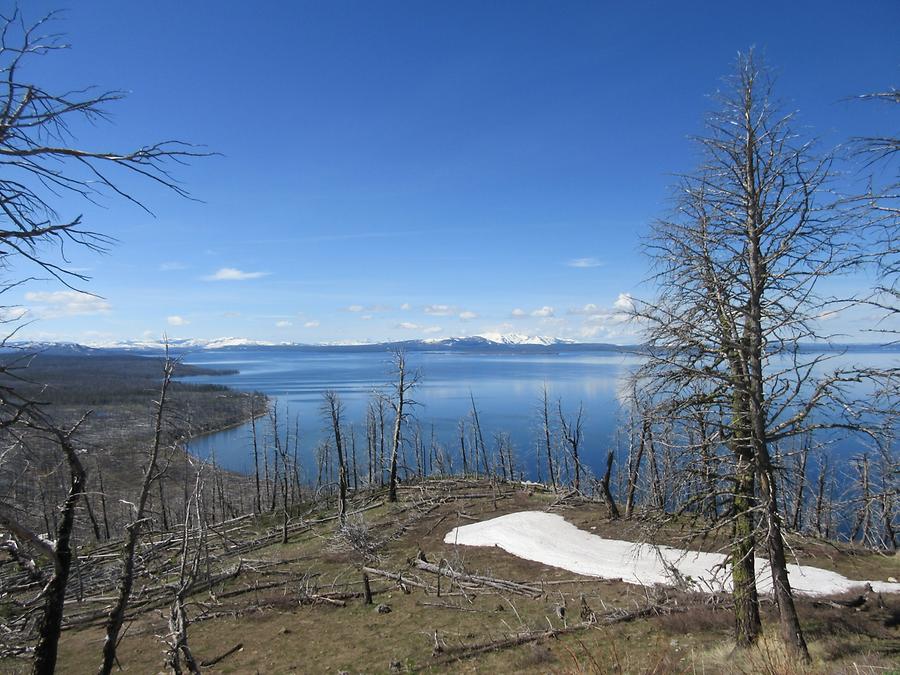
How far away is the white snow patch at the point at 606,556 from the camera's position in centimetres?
1544

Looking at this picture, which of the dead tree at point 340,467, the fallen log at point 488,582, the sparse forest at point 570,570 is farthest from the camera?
the dead tree at point 340,467

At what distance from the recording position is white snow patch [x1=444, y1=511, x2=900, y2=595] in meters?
15.4

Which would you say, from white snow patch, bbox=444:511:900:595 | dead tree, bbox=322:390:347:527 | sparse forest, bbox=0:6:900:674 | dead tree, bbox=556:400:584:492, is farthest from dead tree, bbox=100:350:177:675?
dead tree, bbox=556:400:584:492

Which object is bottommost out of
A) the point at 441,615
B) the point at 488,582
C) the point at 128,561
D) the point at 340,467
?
the point at 488,582

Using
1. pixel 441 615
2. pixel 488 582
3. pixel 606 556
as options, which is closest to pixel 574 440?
pixel 606 556

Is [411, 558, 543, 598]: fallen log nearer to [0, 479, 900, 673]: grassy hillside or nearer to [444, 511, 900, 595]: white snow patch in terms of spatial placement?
[0, 479, 900, 673]: grassy hillside

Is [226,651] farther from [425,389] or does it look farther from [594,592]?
[425,389]

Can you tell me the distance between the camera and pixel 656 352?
32.3 feet

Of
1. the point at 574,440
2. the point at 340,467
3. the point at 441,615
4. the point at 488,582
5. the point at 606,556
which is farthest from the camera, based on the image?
the point at 574,440

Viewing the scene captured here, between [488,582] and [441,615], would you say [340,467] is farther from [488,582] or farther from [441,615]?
[441,615]

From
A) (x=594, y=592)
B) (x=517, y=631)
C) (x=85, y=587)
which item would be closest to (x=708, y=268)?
(x=517, y=631)

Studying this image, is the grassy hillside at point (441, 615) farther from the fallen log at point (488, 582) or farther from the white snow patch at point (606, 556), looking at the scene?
the white snow patch at point (606, 556)

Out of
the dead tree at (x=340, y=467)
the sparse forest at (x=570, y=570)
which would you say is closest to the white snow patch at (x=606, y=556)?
the sparse forest at (x=570, y=570)

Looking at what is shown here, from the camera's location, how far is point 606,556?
2048 centimetres
